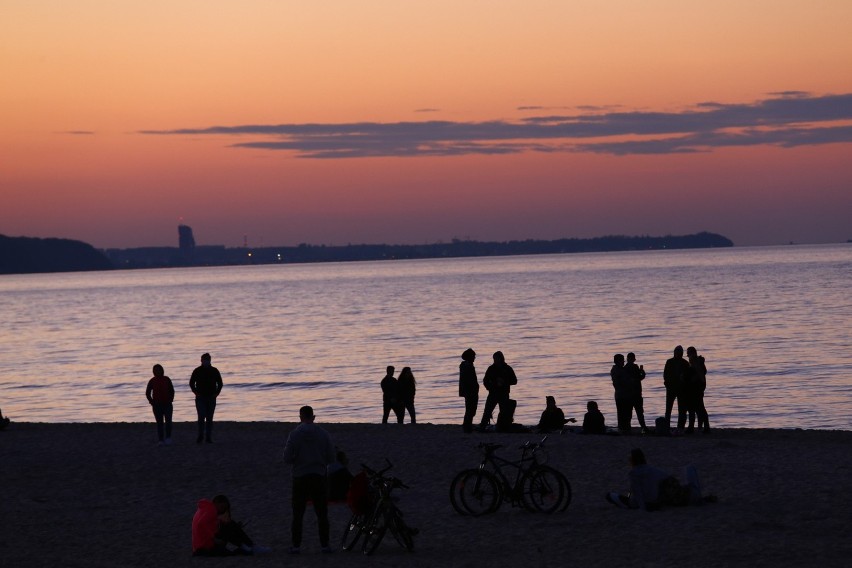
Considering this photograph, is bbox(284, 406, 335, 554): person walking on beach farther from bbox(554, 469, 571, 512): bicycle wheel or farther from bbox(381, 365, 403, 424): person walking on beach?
bbox(381, 365, 403, 424): person walking on beach

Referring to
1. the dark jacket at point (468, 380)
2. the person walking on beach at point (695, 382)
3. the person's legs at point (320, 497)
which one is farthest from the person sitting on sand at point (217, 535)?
the person walking on beach at point (695, 382)

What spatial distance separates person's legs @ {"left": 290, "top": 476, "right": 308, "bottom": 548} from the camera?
559 inches

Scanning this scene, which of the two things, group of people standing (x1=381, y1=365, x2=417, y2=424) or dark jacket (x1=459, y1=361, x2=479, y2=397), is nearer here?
dark jacket (x1=459, y1=361, x2=479, y2=397)

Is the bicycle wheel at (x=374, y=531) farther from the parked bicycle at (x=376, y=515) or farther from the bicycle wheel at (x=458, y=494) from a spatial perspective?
the bicycle wheel at (x=458, y=494)

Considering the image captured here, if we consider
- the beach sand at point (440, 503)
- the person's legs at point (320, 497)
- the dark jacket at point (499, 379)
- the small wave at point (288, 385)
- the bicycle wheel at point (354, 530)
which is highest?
the dark jacket at point (499, 379)

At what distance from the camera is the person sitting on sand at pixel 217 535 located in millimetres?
14641

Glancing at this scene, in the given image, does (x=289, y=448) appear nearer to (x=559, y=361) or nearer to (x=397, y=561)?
(x=397, y=561)

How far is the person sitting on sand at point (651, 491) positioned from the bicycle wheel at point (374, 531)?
4.03 m

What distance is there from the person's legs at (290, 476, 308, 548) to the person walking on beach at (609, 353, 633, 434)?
38.6 feet

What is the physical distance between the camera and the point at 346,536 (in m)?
14.8

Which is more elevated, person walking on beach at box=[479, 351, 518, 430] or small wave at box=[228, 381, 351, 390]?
person walking on beach at box=[479, 351, 518, 430]

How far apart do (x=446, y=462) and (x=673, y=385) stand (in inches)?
217

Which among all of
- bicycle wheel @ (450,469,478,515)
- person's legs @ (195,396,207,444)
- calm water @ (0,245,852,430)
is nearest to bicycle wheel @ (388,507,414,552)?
bicycle wheel @ (450,469,478,515)

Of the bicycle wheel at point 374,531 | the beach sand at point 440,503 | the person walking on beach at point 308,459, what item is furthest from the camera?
the bicycle wheel at point 374,531
